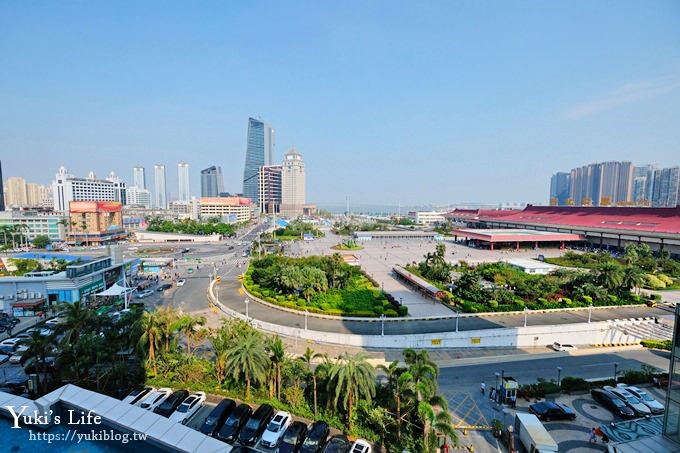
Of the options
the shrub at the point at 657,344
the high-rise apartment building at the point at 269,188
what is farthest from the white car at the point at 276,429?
the high-rise apartment building at the point at 269,188

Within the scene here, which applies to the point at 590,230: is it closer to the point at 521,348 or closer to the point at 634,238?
the point at 634,238

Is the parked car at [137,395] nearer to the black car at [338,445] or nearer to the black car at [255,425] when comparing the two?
the black car at [255,425]

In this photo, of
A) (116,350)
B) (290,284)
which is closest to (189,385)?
(116,350)

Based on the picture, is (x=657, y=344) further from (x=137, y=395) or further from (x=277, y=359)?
(x=137, y=395)

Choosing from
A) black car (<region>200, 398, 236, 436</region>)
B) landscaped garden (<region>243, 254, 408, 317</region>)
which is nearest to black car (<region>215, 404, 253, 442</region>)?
black car (<region>200, 398, 236, 436</region>)

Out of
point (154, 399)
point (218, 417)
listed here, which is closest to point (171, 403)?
point (154, 399)

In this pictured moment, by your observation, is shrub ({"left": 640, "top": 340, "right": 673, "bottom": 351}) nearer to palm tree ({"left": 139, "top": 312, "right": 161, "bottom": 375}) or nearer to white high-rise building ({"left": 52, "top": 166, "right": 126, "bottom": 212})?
palm tree ({"left": 139, "top": 312, "right": 161, "bottom": 375})
